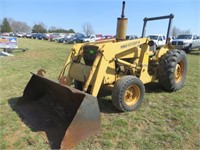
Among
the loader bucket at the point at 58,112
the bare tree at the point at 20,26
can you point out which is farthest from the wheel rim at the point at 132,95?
the bare tree at the point at 20,26

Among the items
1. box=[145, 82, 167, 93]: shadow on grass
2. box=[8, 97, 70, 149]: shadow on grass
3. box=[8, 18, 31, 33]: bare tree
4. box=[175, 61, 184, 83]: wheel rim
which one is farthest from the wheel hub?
box=[8, 18, 31, 33]: bare tree

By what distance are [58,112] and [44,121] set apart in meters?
0.37

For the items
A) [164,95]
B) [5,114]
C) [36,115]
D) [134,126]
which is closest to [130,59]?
[164,95]

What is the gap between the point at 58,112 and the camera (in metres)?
4.56

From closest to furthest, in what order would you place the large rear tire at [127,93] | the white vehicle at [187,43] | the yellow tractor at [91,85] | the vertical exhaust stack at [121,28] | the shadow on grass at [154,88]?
the yellow tractor at [91,85] < the large rear tire at [127,93] < the vertical exhaust stack at [121,28] < the shadow on grass at [154,88] < the white vehicle at [187,43]

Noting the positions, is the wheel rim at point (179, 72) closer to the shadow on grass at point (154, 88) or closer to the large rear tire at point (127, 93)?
the shadow on grass at point (154, 88)

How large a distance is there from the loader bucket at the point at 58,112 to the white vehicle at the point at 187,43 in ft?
56.3

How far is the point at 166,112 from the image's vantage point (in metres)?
4.82

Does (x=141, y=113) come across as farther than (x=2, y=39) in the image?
No

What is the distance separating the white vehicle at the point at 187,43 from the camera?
64.7ft

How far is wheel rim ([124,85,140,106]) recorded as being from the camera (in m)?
4.76

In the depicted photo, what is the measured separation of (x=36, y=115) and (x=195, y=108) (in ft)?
11.6

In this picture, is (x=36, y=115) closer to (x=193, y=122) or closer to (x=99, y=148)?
(x=99, y=148)

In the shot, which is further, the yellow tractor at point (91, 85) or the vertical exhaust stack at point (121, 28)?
the vertical exhaust stack at point (121, 28)
